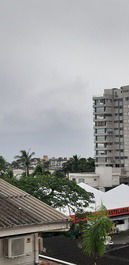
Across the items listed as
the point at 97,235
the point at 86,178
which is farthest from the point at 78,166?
the point at 97,235

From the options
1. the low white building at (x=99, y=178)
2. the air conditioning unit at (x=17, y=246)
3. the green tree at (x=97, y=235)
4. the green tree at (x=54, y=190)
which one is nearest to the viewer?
the air conditioning unit at (x=17, y=246)

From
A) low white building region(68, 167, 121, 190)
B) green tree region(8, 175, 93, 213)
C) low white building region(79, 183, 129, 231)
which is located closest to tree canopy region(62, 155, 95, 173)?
low white building region(68, 167, 121, 190)

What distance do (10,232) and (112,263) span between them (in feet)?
81.9

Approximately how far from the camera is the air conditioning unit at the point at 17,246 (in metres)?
7.00

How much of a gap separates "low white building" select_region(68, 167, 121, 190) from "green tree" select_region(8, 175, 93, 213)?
5084 cm

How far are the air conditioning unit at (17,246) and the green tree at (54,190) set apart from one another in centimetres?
2106

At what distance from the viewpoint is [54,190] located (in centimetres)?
2994

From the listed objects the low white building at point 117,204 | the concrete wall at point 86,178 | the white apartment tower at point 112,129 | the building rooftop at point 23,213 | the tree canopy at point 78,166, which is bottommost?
the low white building at point 117,204

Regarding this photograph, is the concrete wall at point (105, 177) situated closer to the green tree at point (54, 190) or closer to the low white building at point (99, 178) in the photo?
the low white building at point (99, 178)

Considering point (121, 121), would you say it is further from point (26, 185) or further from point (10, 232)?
point (10, 232)

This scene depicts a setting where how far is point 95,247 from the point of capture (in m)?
14.1

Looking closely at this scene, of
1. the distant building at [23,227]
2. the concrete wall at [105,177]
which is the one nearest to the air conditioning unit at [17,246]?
the distant building at [23,227]

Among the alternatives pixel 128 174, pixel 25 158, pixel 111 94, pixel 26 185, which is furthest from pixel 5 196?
pixel 111 94

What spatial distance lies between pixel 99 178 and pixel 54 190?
55640mm
